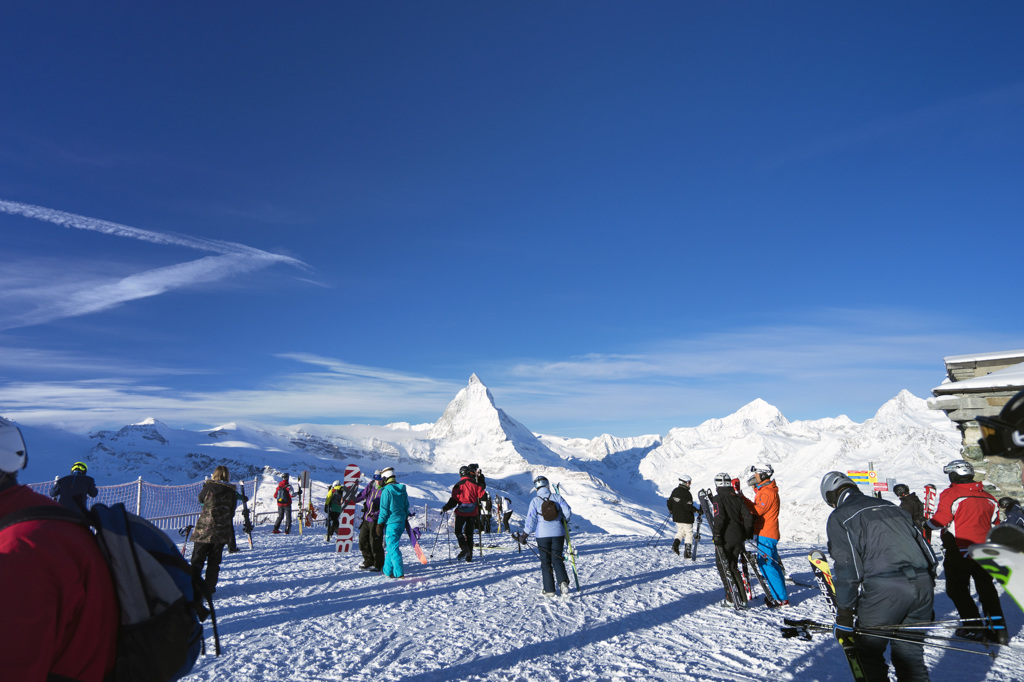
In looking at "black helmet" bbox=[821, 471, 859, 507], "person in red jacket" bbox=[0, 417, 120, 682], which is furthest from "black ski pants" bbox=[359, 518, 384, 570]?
"person in red jacket" bbox=[0, 417, 120, 682]

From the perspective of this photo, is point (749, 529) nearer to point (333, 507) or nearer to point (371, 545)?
point (371, 545)

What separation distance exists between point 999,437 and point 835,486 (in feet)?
8.66

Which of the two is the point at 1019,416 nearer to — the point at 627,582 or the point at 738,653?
the point at 738,653

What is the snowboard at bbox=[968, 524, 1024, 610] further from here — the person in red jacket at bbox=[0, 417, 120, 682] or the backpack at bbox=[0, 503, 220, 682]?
the person in red jacket at bbox=[0, 417, 120, 682]

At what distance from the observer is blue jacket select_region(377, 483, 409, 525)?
10.1 metres

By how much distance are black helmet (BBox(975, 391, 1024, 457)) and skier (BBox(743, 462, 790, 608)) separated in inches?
235

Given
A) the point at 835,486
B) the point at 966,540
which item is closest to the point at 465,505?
the point at 835,486

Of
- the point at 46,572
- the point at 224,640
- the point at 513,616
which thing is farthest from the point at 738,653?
the point at 46,572

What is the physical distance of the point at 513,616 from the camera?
770cm

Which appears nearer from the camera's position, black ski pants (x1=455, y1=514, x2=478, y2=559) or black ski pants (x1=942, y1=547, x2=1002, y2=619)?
black ski pants (x1=942, y1=547, x2=1002, y2=619)

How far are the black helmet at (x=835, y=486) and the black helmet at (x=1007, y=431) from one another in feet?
7.79

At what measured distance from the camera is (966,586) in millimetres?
6594

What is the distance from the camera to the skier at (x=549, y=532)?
867cm

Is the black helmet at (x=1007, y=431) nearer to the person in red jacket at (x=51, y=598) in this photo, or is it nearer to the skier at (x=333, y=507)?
the person in red jacket at (x=51, y=598)
